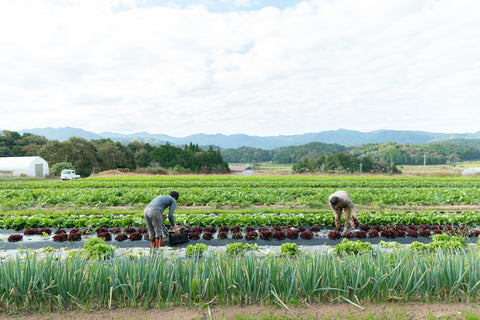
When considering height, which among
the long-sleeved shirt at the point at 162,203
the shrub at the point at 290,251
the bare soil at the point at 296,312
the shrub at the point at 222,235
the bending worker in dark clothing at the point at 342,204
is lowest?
the bare soil at the point at 296,312

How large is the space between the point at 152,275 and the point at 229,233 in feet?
14.4

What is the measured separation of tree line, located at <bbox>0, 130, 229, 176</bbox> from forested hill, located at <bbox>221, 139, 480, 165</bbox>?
40981 mm

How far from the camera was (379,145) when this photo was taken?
352ft

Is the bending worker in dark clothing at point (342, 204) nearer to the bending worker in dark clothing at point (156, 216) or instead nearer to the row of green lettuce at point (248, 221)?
the row of green lettuce at point (248, 221)

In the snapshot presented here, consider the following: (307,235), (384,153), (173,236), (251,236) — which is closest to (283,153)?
(384,153)

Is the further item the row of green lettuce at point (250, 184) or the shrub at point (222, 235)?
the row of green lettuce at point (250, 184)

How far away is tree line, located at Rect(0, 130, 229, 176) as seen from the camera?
190 feet

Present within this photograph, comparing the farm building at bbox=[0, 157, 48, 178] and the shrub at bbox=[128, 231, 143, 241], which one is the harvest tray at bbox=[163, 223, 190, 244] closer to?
the shrub at bbox=[128, 231, 143, 241]

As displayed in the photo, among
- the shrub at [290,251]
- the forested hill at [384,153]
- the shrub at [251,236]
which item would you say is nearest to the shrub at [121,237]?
the shrub at [251,236]

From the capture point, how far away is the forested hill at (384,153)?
308ft

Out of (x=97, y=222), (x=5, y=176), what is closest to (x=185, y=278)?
(x=97, y=222)

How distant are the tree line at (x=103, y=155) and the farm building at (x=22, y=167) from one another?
980cm

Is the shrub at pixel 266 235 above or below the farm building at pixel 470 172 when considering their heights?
above

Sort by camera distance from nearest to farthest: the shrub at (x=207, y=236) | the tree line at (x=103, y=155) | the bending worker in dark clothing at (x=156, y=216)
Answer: the bending worker in dark clothing at (x=156, y=216) → the shrub at (x=207, y=236) → the tree line at (x=103, y=155)
